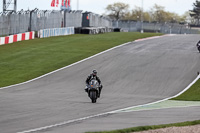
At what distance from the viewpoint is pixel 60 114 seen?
50.1ft

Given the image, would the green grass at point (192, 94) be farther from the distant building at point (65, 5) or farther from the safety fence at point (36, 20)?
the distant building at point (65, 5)

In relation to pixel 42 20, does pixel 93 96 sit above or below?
below

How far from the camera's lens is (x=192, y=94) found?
2384 centimetres

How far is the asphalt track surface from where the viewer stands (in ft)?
45.1

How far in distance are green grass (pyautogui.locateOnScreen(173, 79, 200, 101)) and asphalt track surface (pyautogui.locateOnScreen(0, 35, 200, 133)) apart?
2.40 feet

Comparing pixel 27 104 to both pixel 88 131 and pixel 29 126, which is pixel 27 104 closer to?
pixel 29 126

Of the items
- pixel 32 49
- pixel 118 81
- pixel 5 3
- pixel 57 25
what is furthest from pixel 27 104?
pixel 57 25

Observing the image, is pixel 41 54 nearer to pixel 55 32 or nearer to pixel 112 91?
pixel 112 91

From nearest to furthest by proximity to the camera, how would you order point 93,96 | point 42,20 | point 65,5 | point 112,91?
point 93,96 < point 112,91 < point 42,20 < point 65,5

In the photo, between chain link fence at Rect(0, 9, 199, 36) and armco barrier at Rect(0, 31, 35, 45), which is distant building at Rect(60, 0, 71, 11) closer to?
chain link fence at Rect(0, 9, 199, 36)

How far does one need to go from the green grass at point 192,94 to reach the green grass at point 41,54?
984cm

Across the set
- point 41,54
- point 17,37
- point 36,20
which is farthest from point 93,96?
point 36,20

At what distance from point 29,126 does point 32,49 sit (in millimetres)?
31018

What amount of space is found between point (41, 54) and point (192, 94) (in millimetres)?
18886
